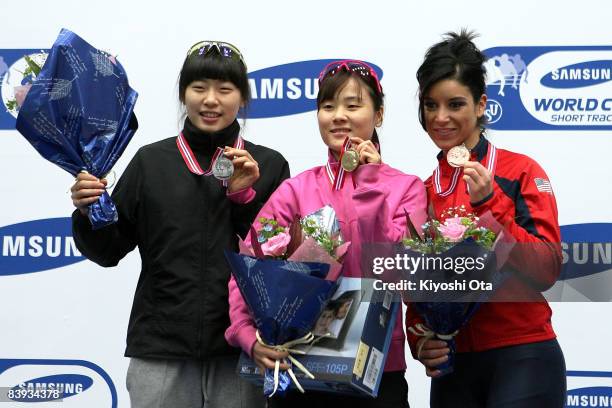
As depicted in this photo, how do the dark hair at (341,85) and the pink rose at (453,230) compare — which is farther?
the dark hair at (341,85)

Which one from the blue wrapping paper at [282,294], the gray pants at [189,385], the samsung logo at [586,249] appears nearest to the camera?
the blue wrapping paper at [282,294]

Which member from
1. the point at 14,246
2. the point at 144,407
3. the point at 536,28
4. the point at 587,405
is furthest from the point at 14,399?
the point at 536,28

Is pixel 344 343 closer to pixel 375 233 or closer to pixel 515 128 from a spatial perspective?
pixel 375 233

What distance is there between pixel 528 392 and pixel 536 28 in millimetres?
1630

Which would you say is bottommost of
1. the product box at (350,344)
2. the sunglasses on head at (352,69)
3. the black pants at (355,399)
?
the black pants at (355,399)

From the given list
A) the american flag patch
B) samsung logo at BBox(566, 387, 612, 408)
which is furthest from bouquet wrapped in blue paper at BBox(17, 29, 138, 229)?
samsung logo at BBox(566, 387, 612, 408)

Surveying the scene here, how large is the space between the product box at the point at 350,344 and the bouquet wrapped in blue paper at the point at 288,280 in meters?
0.02

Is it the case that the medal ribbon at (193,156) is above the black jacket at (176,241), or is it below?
above

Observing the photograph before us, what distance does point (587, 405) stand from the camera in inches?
125

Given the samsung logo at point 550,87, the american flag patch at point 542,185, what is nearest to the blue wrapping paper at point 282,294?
the american flag patch at point 542,185

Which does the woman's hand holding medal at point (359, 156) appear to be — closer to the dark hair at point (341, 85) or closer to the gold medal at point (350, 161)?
the gold medal at point (350, 161)

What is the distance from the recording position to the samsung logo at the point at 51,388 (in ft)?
11.0

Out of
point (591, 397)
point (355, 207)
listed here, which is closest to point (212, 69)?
point (355, 207)

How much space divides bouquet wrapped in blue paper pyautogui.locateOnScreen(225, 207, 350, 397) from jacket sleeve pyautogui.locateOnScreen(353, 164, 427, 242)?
11cm
